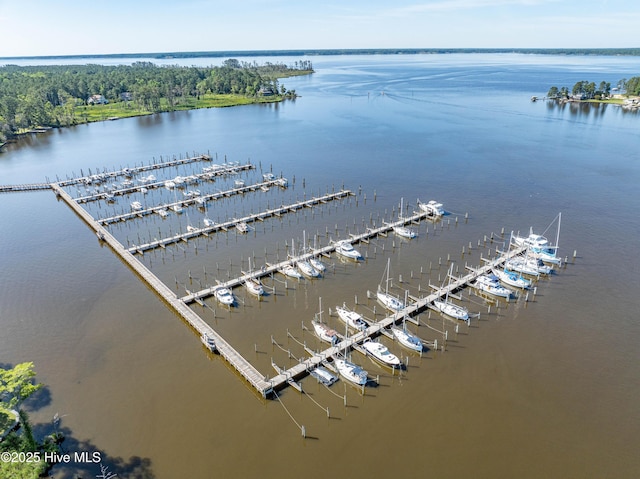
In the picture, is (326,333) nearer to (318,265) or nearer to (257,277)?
(318,265)

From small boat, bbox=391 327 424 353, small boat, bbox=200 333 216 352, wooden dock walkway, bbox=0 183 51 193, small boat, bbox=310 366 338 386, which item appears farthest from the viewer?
wooden dock walkway, bbox=0 183 51 193

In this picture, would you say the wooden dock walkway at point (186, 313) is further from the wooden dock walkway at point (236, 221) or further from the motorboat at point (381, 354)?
the motorboat at point (381, 354)

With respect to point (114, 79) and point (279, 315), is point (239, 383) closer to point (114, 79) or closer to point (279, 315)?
point (279, 315)

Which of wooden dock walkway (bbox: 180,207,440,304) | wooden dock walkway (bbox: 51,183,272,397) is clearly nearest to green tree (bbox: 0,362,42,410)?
wooden dock walkway (bbox: 51,183,272,397)

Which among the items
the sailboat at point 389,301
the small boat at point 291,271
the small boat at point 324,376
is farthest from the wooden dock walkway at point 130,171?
the small boat at point 324,376

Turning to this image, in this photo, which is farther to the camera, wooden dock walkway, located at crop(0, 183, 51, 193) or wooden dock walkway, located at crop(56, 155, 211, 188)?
wooden dock walkway, located at crop(56, 155, 211, 188)

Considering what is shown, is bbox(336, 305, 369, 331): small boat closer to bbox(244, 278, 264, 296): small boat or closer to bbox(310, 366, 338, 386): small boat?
bbox(310, 366, 338, 386): small boat

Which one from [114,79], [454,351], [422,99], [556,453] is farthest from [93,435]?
[114,79]
